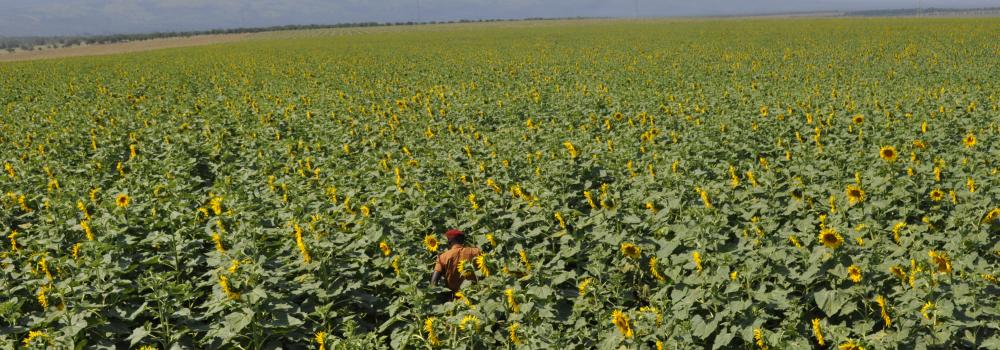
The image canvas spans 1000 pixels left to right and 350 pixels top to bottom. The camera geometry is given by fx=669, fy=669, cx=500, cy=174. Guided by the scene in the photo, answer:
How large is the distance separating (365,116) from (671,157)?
8.22 metres

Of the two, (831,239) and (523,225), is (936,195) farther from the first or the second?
(523,225)

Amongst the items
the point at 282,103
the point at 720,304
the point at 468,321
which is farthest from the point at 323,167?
the point at 282,103

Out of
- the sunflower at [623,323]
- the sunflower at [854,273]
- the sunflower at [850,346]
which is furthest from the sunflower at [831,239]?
the sunflower at [623,323]

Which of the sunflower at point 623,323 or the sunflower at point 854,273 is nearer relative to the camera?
the sunflower at point 623,323

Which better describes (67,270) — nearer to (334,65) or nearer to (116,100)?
(116,100)

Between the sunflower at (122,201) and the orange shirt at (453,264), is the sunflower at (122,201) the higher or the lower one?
the higher one

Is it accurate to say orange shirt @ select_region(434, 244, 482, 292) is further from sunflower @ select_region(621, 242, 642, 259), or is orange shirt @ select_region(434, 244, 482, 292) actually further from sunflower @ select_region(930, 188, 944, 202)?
sunflower @ select_region(930, 188, 944, 202)

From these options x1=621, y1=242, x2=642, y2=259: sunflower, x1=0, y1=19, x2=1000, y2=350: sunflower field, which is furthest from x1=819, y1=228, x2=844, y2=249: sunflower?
x1=621, y1=242, x2=642, y2=259: sunflower

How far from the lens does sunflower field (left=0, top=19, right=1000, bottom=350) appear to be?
14.8 ft

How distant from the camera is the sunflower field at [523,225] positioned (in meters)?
4.51

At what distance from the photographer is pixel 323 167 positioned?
962cm

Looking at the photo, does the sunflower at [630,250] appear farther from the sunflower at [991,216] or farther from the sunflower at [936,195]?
the sunflower at [936,195]

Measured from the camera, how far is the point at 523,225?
7012 millimetres

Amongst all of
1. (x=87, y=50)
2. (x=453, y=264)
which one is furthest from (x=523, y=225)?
(x=87, y=50)
